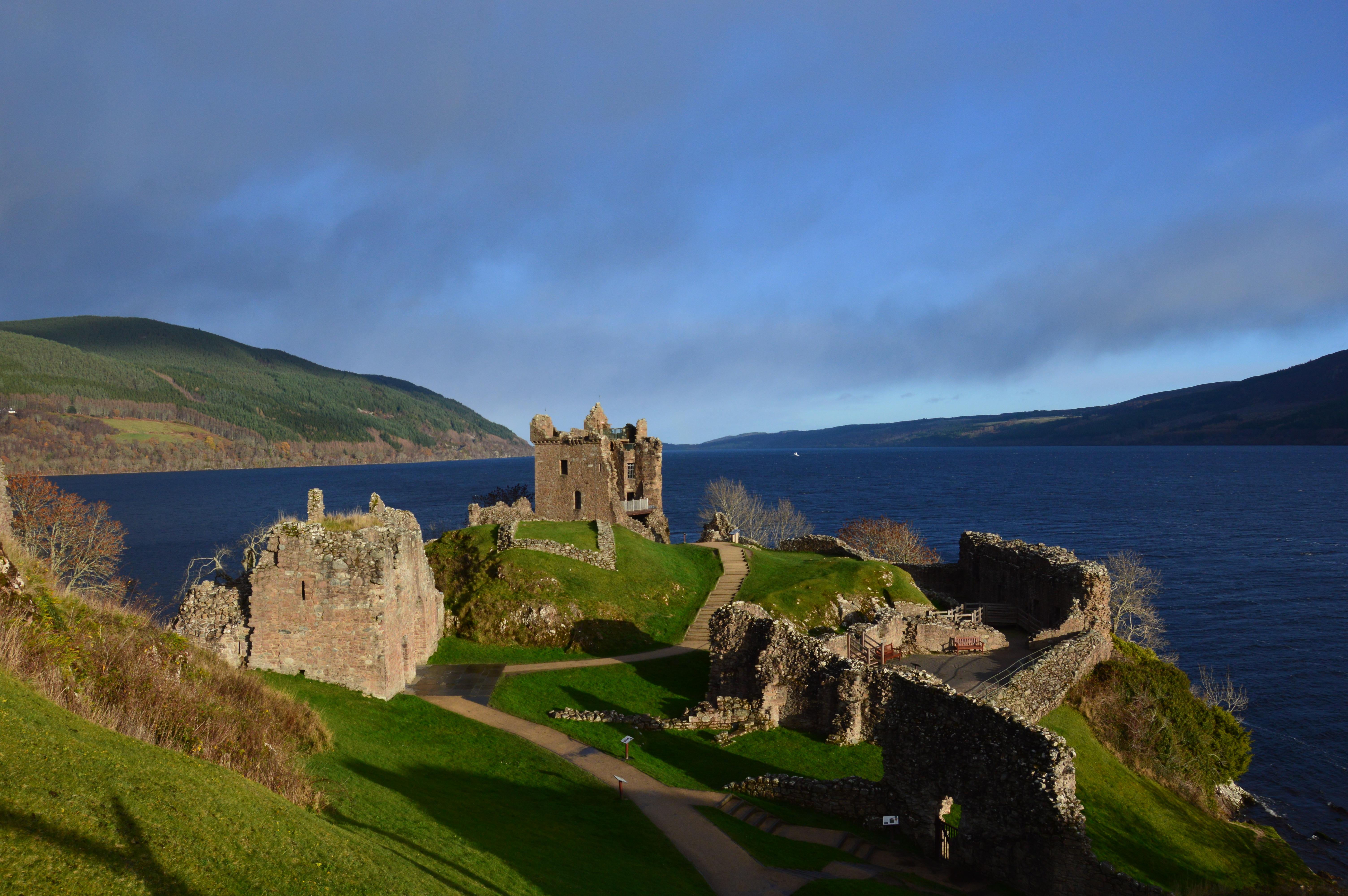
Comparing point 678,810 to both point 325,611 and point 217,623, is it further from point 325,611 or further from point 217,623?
point 217,623

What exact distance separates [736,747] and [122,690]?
17.3 meters

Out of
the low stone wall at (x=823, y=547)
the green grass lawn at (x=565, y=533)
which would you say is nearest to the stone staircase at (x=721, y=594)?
the low stone wall at (x=823, y=547)

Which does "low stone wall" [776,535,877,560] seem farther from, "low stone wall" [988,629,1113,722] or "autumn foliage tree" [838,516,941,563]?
"low stone wall" [988,629,1113,722]

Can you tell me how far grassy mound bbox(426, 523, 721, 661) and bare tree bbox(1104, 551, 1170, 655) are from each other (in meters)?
23.1

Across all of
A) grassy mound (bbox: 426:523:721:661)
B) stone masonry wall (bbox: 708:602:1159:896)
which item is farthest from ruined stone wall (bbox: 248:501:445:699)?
stone masonry wall (bbox: 708:602:1159:896)

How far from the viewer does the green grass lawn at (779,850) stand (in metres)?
16.7

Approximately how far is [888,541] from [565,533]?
3841cm

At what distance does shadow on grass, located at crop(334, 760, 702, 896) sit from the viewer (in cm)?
1305

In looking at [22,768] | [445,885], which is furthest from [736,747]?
[22,768]

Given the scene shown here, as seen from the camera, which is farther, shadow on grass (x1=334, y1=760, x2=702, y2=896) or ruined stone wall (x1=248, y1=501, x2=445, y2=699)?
ruined stone wall (x1=248, y1=501, x2=445, y2=699)

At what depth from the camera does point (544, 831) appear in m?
16.0

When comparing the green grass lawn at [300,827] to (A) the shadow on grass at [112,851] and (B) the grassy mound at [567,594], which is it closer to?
(A) the shadow on grass at [112,851]

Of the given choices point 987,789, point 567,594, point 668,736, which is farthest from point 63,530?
point 987,789

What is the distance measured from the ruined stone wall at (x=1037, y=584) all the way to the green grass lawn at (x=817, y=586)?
185 inches
